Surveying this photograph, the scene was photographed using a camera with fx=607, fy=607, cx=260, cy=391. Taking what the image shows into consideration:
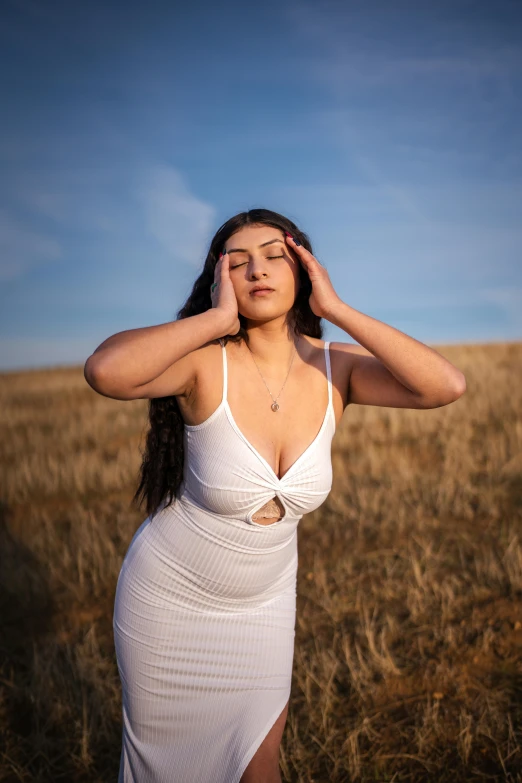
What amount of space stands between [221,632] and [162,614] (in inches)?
11.0

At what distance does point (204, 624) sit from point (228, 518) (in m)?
0.51

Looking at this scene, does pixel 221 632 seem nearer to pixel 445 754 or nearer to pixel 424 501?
pixel 445 754

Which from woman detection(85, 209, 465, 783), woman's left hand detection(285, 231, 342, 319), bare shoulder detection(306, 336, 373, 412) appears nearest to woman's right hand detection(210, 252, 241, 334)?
woman detection(85, 209, 465, 783)

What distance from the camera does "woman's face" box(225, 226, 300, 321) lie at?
2.72 m

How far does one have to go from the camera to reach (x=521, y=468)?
7.90 m

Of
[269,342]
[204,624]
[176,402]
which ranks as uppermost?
[269,342]

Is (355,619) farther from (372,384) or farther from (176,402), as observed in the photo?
(176,402)

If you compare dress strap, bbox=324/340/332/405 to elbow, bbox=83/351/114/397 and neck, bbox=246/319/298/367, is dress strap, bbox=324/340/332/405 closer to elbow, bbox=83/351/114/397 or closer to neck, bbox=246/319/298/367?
neck, bbox=246/319/298/367

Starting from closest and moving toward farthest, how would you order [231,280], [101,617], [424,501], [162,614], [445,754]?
[162,614] < [231,280] < [445,754] < [101,617] < [424,501]

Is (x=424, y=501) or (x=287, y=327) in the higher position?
(x=287, y=327)

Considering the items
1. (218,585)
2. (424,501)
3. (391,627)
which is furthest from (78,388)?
(218,585)

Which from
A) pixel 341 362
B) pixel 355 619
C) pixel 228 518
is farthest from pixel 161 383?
pixel 355 619

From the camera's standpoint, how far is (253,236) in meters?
2.80

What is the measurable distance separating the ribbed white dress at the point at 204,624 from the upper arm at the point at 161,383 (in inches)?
6.2
